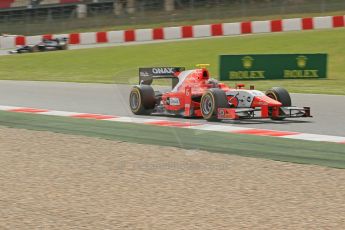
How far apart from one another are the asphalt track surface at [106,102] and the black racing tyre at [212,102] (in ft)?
0.67

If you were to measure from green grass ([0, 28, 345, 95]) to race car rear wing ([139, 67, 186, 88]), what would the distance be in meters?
6.39

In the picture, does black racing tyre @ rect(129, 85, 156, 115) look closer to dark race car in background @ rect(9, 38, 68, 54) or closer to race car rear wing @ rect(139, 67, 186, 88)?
→ race car rear wing @ rect(139, 67, 186, 88)

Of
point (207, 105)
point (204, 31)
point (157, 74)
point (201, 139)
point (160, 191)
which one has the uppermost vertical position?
point (204, 31)

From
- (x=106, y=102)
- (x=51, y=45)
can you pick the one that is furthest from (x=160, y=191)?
(x=51, y=45)

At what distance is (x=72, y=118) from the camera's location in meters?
11.3

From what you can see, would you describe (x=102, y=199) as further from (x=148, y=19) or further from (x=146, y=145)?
(x=148, y=19)

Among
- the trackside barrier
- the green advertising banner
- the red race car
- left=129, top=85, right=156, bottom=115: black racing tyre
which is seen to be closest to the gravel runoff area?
the red race car

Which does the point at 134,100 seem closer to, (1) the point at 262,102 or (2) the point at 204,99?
(2) the point at 204,99

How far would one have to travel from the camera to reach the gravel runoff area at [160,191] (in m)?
5.21

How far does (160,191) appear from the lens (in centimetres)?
616

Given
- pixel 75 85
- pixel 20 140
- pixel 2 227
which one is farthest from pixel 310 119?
pixel 75 85

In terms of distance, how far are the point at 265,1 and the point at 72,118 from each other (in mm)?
26178

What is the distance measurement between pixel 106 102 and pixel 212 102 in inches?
153

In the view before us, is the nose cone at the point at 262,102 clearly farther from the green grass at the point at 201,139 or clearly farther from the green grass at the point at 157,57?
the green grass at the point at 157,57
